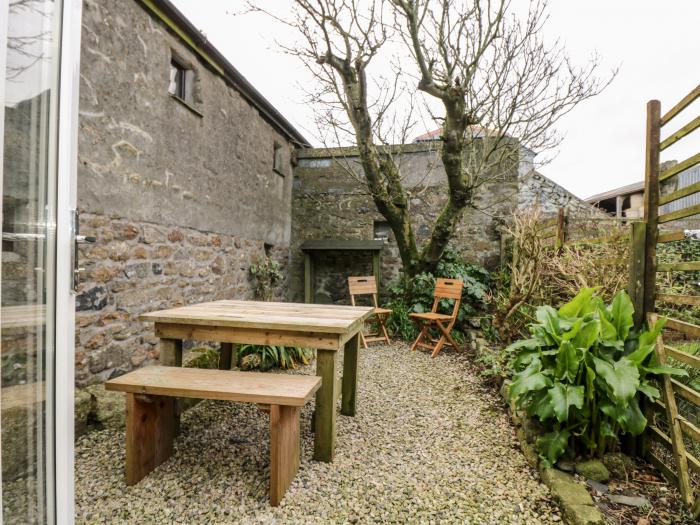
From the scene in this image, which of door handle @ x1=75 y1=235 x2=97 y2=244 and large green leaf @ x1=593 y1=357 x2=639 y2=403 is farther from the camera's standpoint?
large green leaf @ x1=593 y1=357 x2=639 y2=403

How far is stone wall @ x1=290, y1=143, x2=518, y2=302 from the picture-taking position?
21.9ft

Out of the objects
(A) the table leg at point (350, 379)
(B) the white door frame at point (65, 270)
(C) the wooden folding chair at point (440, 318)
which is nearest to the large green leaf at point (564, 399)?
(A) the table leg at point (350, 379)

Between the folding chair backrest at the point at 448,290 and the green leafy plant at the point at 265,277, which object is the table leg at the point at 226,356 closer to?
the green leafy plant at the point at 265,277

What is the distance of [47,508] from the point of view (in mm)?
1078

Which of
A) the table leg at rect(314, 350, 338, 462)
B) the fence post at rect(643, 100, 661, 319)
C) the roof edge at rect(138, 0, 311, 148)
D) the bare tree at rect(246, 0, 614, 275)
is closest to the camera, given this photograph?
the fence post at rect(643, 100, 661, 319)

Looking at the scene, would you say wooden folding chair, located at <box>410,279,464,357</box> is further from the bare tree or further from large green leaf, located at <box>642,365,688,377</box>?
large green leaf, located at <box>642,365,688,377</box>

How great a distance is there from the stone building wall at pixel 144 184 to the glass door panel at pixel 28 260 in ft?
6.71

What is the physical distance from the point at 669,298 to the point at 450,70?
3531mm

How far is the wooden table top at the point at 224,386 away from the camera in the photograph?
192 cm


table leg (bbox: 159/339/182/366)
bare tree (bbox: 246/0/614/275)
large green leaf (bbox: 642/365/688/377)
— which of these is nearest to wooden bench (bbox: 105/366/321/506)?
table leg (bbox: 159/339/182/366)

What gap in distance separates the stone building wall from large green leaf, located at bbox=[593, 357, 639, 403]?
3.38m

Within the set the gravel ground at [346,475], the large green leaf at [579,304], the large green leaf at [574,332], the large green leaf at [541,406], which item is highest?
the large green leaf at [579,304]

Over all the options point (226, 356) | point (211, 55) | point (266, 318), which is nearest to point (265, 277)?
point (226, 356)

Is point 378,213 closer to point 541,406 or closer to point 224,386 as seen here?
point 541,406
